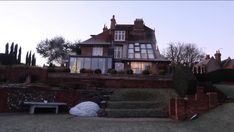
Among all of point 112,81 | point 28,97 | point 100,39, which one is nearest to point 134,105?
point 28,97

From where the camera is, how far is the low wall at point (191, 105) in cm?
1590

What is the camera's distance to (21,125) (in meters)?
12.9

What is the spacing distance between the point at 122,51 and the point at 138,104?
2444cm

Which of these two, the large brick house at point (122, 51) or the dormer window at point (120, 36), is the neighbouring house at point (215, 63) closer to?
the large brick house at point (122, 51)

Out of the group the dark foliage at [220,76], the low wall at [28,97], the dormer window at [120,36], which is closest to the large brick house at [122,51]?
the dormer window at [120,36]

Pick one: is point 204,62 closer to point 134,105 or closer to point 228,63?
point 228,63

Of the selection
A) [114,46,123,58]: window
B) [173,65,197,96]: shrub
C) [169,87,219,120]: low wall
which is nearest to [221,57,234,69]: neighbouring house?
[114,46,123,58]: window

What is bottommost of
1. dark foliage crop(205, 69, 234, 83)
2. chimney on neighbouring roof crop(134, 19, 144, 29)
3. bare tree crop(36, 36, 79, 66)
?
dark foliage crop(205, 69, 234, 83)

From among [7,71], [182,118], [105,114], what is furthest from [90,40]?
[182,118]

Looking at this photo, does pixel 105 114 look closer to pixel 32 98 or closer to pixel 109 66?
pixel 32 98

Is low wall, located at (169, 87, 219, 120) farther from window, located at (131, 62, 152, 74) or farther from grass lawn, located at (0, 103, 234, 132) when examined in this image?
window, located at (131, 62, 152, 74)

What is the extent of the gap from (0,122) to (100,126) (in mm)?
4897

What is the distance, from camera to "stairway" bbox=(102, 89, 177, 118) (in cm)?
1755

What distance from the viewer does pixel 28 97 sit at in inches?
811
